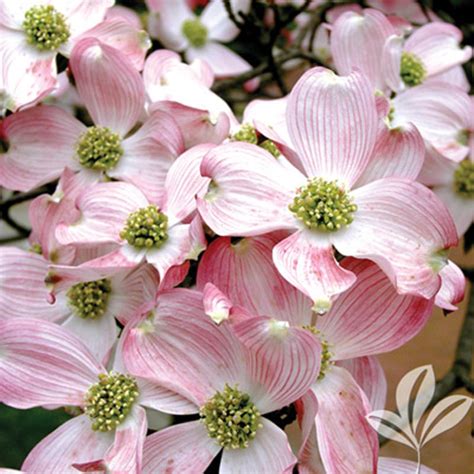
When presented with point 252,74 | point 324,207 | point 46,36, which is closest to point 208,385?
point 324,207

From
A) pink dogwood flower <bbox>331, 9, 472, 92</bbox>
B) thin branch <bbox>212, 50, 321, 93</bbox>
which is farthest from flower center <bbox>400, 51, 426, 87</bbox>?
thin branch <bbox>212, 50, 321, 93</bbox>

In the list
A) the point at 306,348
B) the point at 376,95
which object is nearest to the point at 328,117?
the point at 376,95

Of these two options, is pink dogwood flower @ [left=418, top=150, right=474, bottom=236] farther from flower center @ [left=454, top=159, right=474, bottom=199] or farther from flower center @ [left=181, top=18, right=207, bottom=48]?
flower center @ [left=181, top=18, right=207, bottom=48]

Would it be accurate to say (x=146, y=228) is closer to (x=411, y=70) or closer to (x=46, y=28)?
(x=46, y=28)

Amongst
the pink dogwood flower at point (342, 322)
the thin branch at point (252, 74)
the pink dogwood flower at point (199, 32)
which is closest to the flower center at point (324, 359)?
the pink dogwood flower at point (342, 322)

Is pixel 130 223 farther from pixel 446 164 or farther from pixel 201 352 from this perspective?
pixel 446 164

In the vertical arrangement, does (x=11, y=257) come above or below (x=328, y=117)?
below

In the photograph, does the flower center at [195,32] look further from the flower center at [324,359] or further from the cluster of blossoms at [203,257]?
the flower center at [324,359]
